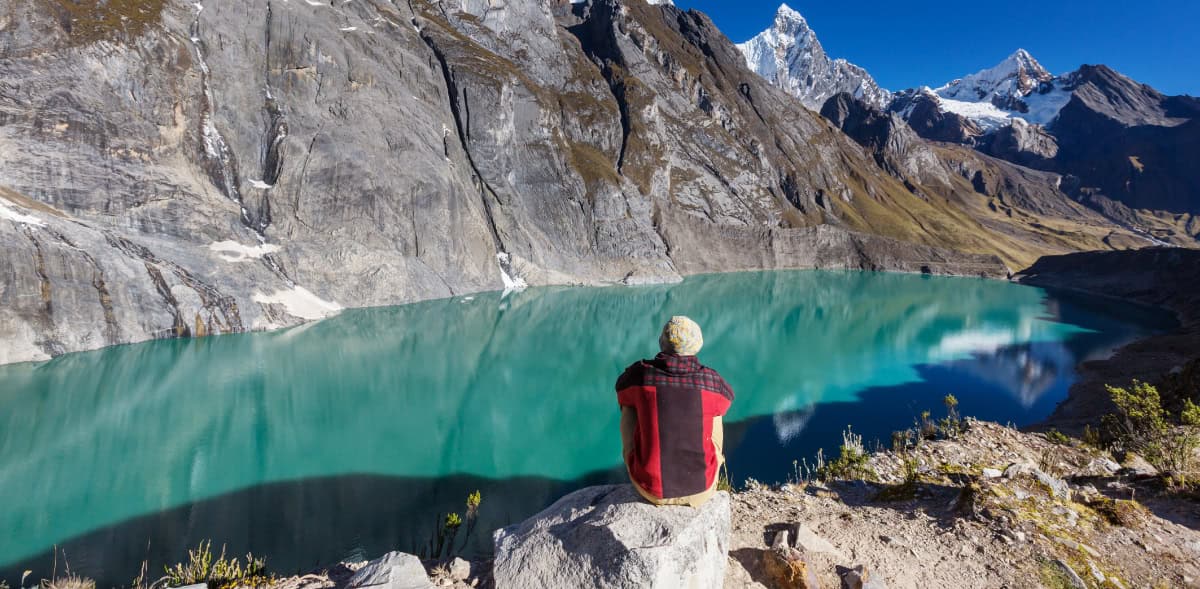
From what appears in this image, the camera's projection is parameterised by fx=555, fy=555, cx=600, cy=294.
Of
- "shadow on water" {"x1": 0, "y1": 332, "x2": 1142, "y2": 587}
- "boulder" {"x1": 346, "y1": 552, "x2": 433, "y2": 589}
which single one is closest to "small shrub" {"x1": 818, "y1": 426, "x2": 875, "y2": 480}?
"shadow on water" {"x1": 0, "y1": 332, "x2": 1142, "y2": 587}

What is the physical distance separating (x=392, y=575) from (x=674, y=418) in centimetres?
361

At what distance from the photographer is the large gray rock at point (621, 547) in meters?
5.36

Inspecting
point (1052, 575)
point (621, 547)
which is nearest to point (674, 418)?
point (621, 547)

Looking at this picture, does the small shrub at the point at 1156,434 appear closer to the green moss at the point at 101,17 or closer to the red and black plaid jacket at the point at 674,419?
the red and black plaid jacket at the point at 674,419

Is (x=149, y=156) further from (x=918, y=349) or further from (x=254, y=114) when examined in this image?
(x=918, y=349)

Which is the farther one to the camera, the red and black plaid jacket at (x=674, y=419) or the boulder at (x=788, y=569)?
the boulder at (x=788, y=569)

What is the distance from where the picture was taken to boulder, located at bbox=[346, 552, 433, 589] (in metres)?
5.94

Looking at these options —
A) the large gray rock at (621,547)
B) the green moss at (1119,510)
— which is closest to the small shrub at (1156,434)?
the green moss at (1119,510)

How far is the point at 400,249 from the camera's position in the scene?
161 ft

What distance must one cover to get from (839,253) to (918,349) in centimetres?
6558

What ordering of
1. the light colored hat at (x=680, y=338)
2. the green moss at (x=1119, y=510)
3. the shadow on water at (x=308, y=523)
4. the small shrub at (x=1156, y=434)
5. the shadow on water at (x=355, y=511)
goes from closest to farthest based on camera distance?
the light colored hat at (x=680, y=338) → the green moss at (x=1119, y=510) → the small shrub at (x=1156, y=434) → the shadow on water at (x=308, y=523) → the shadow on water at (x=355, y=511)

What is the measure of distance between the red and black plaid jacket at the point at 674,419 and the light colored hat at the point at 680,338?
0.24 feet

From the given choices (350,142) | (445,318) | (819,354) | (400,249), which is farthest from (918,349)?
(350,142)

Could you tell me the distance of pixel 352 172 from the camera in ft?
157
